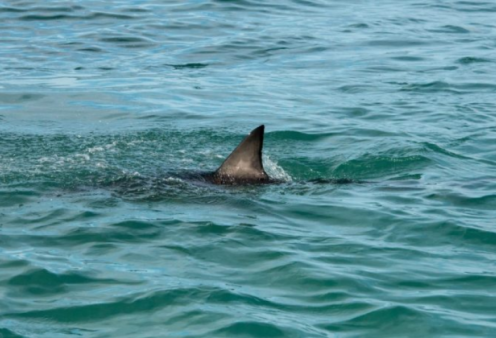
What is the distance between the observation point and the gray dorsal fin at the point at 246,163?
8.88 m

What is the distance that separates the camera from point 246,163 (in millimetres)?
9086

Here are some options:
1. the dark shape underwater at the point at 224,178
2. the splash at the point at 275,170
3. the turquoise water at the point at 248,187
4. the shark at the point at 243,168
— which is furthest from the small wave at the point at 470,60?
the shark at the point at 243,168

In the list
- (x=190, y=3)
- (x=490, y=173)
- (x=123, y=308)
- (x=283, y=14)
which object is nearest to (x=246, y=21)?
(x=283, y=14)

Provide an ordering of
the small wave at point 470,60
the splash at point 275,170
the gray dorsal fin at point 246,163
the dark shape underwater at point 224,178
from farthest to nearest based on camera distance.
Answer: the small wave at point 470,60 → the splash at point 275,170 → the dark shape underwater at point 224,178 → the gray dorsal fin at point 246,163

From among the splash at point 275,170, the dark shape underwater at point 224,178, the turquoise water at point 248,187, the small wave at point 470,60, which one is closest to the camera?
the turquoise water at point 248,187

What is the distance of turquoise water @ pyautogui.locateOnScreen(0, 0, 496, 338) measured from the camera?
6453 mm

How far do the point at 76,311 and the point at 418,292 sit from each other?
251 cm

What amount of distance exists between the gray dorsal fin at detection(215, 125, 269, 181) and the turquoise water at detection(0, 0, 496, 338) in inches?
10.1

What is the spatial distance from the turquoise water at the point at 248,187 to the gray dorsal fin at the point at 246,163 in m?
0.26

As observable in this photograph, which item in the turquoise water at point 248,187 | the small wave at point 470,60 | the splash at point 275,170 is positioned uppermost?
the small wave at point 470,60

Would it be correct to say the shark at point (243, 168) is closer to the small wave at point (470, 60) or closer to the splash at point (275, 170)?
the splash at point (275, 170)

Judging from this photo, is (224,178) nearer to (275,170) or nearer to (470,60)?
(275,170)

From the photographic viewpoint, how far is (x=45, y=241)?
7.80 metres

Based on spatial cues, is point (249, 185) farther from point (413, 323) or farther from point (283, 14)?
point (283, 14)
